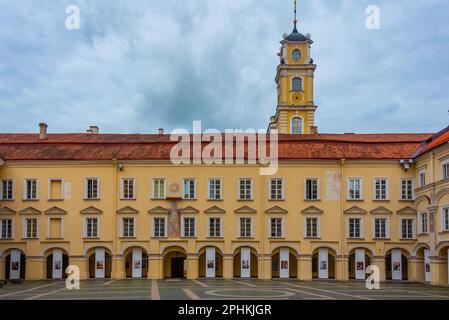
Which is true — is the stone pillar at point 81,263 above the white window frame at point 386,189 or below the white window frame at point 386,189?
below

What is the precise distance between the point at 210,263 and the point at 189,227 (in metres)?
3.48

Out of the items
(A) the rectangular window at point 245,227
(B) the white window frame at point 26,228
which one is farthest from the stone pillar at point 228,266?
(B) the white window frame at point 26,228

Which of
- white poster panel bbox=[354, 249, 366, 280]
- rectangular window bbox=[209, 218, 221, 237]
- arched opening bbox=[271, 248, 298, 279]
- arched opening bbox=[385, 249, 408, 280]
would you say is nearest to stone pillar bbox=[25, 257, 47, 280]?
rectangular window bbox=[209, 218, 221, 237]

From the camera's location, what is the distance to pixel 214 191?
48.5m

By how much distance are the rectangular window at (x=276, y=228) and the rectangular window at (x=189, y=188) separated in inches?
277

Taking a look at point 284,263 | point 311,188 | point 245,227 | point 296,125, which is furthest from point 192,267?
point 296,125

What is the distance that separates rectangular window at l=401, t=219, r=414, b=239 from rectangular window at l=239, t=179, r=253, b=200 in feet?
41.8

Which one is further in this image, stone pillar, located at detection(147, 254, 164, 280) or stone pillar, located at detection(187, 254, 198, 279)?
stone pillar, located at detection(147, 254, 164, 280)

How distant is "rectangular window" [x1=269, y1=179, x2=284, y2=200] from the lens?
48.2m

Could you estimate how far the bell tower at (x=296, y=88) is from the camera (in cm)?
7400

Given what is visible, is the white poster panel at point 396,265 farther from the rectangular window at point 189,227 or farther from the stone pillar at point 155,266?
the stone pillar at point 155,266

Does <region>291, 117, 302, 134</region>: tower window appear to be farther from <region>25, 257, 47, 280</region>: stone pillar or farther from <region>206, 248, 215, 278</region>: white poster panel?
<region>25, 257, 47, 280</region>: stone pillar

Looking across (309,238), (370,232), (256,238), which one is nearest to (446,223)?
(370,232)

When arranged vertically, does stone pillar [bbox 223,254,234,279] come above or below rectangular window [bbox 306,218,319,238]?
below
